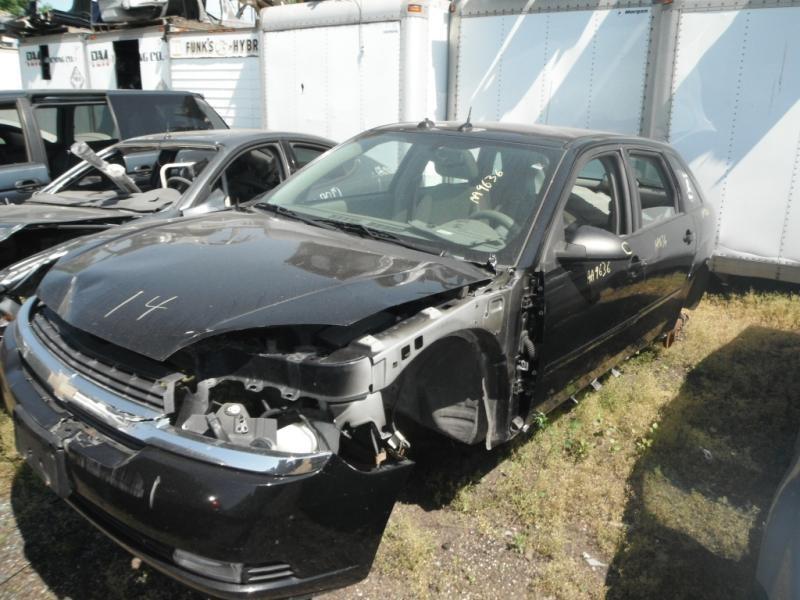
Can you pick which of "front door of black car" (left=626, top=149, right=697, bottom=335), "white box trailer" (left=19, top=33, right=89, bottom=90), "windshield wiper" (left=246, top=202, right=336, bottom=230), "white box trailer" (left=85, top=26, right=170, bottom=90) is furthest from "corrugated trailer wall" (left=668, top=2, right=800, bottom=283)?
"white box trailer" (left=19, top=33, right=89, bottom=90)

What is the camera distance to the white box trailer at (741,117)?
5711 mm

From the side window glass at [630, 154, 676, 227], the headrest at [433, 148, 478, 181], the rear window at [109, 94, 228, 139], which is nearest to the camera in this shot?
the headrest at [433, 148, 478, 181]

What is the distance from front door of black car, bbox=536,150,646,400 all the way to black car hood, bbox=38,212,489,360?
497 mm

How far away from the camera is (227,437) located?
80.4 inches

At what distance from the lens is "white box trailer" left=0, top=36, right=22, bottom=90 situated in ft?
50.8

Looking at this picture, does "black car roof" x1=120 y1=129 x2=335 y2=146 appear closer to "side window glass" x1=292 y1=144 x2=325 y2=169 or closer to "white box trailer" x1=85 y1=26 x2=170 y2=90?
"side window glass" x1=292 y1=144 x2=325 y2=169

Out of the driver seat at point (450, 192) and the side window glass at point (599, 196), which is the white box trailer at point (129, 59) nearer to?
the driver seat at point (450, 192)

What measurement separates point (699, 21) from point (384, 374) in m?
5.46

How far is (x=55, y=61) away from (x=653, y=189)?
11.0 meters

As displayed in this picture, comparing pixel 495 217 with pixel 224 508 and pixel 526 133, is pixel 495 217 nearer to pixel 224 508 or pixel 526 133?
pixel 526 133

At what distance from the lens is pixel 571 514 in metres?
3.08

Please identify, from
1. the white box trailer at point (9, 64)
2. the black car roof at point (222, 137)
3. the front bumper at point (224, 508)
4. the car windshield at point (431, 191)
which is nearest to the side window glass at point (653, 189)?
the car windshield at point (431, 191)

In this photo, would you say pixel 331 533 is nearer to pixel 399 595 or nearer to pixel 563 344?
pixel 399 595

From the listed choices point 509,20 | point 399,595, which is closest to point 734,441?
point 399,595
